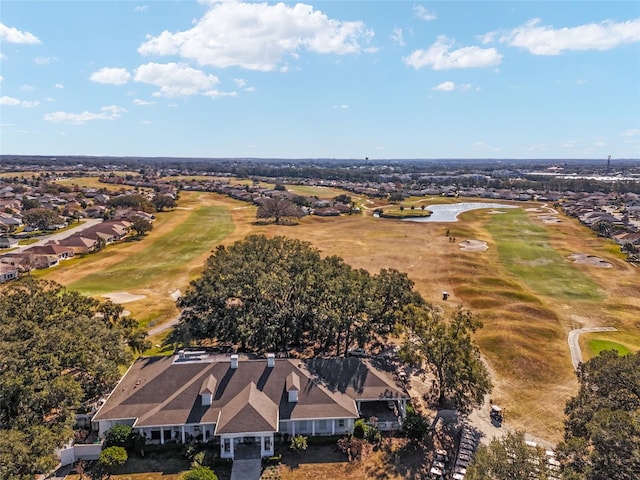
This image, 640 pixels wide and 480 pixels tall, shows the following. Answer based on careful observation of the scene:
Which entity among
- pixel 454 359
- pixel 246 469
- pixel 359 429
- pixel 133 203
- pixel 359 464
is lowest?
pixel 359 464

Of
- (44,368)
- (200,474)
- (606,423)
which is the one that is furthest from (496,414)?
(44,368)

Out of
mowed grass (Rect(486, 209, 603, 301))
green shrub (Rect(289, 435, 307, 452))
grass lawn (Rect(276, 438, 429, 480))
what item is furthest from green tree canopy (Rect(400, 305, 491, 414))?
mowed grass (Rect(486, 209, 603, 301))

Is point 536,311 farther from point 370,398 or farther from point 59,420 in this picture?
point 59,420

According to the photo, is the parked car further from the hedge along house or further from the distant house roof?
the hedge along house

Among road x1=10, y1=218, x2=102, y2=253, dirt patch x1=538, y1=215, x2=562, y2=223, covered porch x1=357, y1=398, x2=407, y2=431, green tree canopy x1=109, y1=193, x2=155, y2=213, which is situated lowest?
covered porch x1=357, y1=398, x2=407, y2=431

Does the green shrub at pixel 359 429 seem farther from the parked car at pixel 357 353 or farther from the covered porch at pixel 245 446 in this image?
the parked car at pixel 357 353

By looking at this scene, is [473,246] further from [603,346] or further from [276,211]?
[276,211]

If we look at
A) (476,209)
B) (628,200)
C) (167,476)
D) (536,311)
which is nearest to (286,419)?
(167,476)

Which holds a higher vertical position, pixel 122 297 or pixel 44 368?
pixel 44 368
